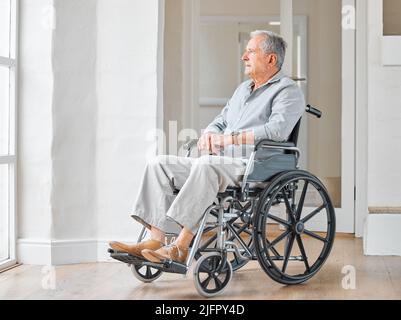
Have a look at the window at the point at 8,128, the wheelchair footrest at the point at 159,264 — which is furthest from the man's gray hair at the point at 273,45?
the window at the point at 8,128

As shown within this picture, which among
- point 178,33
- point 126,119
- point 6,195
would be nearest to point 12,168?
point 6,195

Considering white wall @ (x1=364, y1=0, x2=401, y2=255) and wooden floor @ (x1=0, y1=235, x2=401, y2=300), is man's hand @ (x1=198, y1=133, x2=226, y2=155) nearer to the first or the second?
wooden floor @ (x1=0, y1=235, x2=401, y2=300)

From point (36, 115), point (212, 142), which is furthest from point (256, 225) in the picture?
point (36, 115)

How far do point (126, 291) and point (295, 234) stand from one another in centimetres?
74

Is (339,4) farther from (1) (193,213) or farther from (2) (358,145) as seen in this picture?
(1) (193,213)

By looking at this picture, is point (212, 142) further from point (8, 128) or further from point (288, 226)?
point (8, 128)

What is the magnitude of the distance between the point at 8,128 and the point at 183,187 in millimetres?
1130

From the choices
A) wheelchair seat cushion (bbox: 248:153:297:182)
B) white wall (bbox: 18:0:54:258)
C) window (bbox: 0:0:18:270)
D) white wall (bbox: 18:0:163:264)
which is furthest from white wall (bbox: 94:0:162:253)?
wheelchair seat cushion (bbox: 248:153:297:182)

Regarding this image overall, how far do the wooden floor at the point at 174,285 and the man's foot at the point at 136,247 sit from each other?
167mm

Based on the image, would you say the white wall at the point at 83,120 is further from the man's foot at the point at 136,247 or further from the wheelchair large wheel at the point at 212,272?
the wheelchair large wheel at the point at 212,272

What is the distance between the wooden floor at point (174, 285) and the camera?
310cm

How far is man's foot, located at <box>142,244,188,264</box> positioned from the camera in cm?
299

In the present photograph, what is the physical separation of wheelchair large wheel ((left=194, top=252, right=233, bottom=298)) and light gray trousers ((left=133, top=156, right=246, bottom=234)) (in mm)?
131
